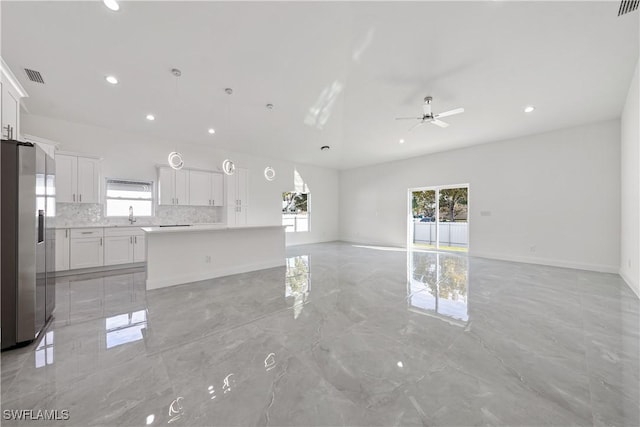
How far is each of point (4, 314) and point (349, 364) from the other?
9.44 ft

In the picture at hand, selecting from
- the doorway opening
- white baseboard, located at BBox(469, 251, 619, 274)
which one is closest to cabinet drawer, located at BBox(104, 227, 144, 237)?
the doorway opening

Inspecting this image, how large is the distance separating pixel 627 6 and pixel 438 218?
584cm

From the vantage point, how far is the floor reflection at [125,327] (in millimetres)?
2287

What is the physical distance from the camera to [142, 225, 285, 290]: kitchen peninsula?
12.6ft

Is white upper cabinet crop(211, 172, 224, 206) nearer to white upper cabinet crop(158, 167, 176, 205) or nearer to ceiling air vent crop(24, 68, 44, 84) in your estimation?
white upper cabinet crop(158, 167, 176, 205)

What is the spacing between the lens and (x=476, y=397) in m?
1.56

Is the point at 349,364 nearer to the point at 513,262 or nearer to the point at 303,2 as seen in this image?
the point at 303,2

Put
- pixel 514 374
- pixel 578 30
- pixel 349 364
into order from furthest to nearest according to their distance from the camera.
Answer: pixel 578 30, pixel 349 364, pixel 514 374

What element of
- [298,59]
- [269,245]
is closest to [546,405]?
[298,59]

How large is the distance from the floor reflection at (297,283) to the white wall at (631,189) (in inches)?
181

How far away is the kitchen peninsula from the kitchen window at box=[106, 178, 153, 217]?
6.79 feet

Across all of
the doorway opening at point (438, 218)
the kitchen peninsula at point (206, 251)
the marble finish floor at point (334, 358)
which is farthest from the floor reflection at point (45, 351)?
the doorway opening at point (438, 218)

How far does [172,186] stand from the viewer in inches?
233

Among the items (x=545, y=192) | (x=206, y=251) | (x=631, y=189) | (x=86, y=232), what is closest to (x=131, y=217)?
(x=86, y=232)
